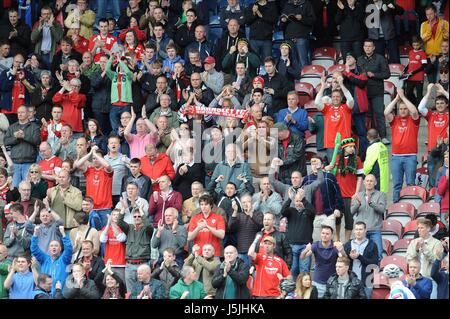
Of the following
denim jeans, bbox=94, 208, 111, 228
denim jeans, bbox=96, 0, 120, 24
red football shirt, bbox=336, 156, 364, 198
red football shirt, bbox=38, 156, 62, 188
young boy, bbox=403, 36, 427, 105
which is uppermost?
denim jeans, bbox=96, 0, 120, 24

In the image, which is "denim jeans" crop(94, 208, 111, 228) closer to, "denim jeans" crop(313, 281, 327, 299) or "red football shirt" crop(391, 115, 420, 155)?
"denim jeans" crop(313, 281, 327, 299)

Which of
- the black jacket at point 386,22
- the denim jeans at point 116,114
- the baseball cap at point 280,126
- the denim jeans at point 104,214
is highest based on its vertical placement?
the black jacket at point 386,22

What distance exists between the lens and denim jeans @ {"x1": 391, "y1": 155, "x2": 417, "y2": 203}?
23.3 metres

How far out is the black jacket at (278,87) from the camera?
24438mm

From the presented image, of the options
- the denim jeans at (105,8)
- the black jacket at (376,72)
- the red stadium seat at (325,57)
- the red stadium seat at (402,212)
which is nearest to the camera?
the red stadium seat at (402,212)

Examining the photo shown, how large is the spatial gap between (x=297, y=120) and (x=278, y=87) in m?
0.84

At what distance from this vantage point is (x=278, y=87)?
2452cm

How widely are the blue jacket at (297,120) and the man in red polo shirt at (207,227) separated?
8.09ft

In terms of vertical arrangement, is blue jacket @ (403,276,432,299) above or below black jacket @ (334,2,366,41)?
below

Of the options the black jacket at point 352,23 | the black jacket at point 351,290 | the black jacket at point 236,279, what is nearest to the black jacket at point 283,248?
the black jacket at point 236,279

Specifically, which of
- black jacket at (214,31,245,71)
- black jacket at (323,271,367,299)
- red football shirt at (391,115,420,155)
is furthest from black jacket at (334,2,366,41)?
black jacket at (323,271,367,299)

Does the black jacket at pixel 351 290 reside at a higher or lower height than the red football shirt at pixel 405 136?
lower

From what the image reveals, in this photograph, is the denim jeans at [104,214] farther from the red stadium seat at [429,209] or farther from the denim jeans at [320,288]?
the red stadium seat at [429,209]

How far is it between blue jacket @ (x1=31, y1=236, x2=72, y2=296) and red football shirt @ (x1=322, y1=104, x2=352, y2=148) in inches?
160
